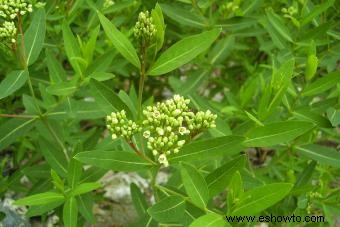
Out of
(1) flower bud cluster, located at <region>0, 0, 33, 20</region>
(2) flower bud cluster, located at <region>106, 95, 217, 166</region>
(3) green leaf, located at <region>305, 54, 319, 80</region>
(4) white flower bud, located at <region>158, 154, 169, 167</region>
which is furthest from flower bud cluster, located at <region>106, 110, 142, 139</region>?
(3) green leaf, located at <region>305, 54, 319, 80</region>

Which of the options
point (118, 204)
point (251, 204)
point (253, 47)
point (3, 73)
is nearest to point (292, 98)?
point (251, 204)

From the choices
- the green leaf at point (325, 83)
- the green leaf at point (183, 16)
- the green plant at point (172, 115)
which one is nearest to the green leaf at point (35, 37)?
the green plant at point (172, 115)

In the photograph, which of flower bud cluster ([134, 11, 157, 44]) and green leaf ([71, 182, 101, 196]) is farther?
green leaf ([71, 182, 101, 196])

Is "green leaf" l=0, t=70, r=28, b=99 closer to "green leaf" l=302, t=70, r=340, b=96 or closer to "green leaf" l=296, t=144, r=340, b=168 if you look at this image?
"green leaf" l=302, t=70, r=340, b=96

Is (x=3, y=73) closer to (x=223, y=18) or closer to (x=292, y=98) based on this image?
(x=223, y=18)

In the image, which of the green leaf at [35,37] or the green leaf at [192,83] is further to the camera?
the green leaf at [192,83]

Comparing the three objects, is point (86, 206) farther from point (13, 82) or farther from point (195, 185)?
point (195, 185)

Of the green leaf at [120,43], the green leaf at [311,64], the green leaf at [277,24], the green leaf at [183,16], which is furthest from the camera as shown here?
the green leaf at [183,16]

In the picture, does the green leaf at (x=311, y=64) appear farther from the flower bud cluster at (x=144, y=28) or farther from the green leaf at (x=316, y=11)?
the flower bud cluster at (x=144, y=28)
